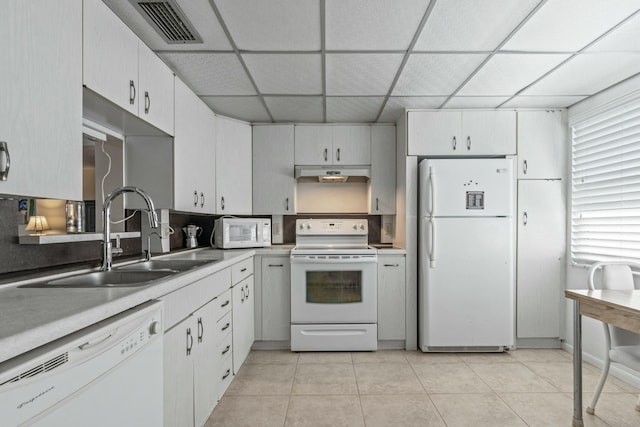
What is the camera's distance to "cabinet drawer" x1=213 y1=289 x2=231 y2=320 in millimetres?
2244

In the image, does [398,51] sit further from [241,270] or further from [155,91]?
[241,270]

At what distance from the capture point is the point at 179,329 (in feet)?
5.44

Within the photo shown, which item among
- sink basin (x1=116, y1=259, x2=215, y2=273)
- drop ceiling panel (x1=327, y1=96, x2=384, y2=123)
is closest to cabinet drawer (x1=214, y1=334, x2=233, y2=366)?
sink basin (x1=116, y1=259, x2=215, y2=273)

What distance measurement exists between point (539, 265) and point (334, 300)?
1954 millimetres

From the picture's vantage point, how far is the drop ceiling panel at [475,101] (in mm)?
3120

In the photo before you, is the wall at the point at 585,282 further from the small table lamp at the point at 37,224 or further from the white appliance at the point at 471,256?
the small table lamp at the point at 37,224

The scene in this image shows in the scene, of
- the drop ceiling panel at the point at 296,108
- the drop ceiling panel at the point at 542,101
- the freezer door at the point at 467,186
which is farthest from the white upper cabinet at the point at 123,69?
the drop ceiling panel at the point at 542,101

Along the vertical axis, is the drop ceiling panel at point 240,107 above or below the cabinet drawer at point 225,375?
above

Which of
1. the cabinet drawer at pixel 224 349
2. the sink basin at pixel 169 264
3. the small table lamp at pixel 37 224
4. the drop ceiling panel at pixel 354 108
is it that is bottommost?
the cabinet drawer at pixel 224 349

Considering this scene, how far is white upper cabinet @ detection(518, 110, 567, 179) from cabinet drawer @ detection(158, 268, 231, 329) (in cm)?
288

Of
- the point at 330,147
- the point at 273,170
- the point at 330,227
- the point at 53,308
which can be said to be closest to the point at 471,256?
the point at 330,227

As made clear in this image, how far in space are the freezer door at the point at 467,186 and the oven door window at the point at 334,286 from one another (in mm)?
933

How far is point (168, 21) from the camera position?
6.15 feet

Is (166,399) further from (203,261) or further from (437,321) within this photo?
(437,321)
